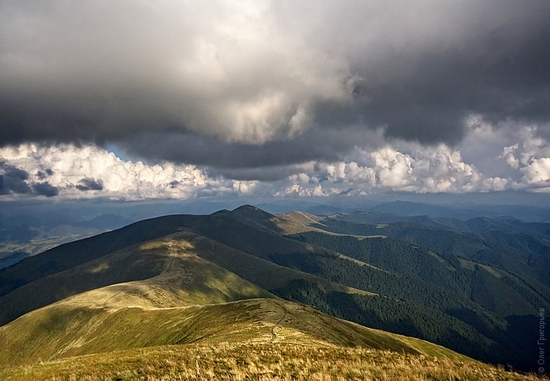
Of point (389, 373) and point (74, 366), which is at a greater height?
point (389, 373)

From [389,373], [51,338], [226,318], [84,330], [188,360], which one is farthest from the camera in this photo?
[51,338]

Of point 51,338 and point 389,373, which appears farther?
point 51,338

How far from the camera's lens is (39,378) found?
27078mm

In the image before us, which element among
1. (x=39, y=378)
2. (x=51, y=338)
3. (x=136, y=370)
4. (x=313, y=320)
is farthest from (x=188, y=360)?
(x=51, y=338)

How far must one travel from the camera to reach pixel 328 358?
1037 inches

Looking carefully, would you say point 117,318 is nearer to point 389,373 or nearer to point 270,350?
point 270,350

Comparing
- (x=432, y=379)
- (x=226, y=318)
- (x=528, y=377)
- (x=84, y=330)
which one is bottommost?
(x=84, y=330)

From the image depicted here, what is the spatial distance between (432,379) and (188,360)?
18.8 m

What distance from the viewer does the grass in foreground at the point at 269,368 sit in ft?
63.9

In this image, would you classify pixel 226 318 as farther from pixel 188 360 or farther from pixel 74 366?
pixel 188 360

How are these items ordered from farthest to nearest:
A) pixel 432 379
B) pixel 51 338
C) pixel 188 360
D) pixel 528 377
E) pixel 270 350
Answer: pixel 51 338 < pixel 270 350 < pixel 188 360 < pixel 528 377 < pixel 432 379

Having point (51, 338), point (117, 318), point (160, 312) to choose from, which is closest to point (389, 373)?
point (160, 312)

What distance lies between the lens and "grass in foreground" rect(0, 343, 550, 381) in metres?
19.5

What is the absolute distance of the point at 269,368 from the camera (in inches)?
874
